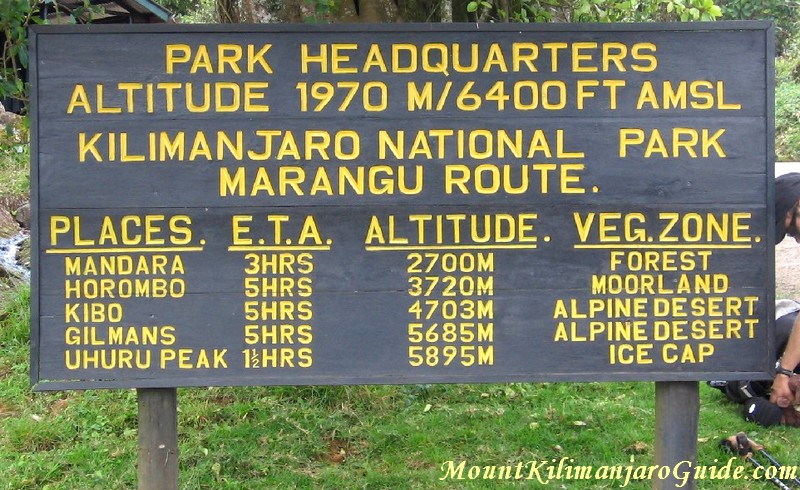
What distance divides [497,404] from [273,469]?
1652mm

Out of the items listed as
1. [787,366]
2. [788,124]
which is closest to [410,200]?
[787,366]

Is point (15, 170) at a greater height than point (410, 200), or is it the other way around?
point (15, 170)

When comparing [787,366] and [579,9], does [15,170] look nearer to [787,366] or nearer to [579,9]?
[579,9]

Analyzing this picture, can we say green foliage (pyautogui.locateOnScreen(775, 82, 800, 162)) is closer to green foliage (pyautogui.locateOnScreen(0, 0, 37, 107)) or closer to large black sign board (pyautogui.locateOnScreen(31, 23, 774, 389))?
large black sign board (pyautogui.locateOnScreen(31, 23, 774, 389))

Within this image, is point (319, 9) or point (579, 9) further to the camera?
point (579, 9)

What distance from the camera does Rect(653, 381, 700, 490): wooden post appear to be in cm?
339

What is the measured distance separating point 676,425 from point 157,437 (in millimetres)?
2152

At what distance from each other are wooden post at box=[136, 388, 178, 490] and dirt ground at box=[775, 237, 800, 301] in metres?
5.82

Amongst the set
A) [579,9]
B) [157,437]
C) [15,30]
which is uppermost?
[579,9]

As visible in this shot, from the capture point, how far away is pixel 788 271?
8.83 m

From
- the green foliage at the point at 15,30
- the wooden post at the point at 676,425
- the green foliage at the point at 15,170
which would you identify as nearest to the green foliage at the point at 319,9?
the green foliage at the point at 15,30

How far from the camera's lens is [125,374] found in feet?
10.5

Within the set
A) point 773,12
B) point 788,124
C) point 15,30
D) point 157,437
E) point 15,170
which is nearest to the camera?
point 157,437

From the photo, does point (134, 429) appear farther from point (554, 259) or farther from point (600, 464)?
point (554, 259)
